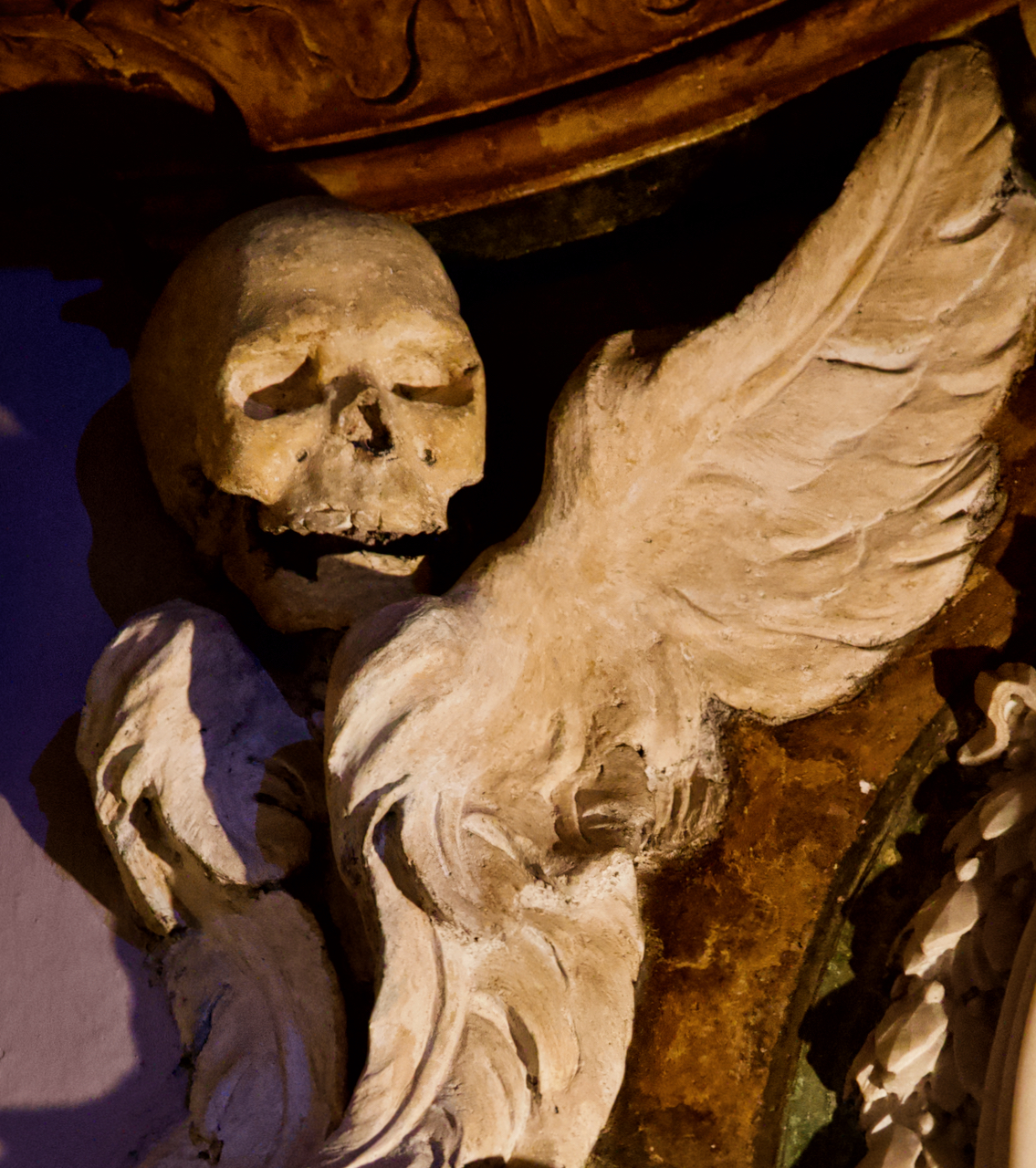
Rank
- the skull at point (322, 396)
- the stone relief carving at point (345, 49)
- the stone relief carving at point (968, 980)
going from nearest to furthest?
the stone relief carving at point (968, 980) → the skull at point (322, 396) → the stone relief carving at point (345, 49)

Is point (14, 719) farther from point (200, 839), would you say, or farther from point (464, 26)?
point (464, 26)

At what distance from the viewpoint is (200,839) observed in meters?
1.37

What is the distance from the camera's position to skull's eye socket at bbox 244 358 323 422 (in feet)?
4.73

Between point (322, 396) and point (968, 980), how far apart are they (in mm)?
1180

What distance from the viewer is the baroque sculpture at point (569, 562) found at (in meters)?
1.36

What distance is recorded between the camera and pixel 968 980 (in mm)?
1340

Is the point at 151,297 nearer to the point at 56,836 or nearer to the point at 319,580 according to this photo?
the point at 319,580

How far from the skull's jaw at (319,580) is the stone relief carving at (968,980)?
0.85 m

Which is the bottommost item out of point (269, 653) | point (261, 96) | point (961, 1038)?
point (961, 1038)

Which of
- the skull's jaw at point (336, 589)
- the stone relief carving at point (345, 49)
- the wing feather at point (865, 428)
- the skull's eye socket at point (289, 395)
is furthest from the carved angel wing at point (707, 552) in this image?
the stone relief carving at point (345, 49)

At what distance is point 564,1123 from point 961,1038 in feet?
1.73

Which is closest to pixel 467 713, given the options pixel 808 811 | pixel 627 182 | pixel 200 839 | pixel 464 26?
pixel 200 839

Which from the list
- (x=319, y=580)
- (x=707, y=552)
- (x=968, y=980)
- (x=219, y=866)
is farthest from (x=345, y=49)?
(x=968, y=980)

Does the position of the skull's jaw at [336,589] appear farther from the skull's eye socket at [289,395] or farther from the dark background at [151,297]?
the skull's eye socket at [289,395]
